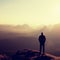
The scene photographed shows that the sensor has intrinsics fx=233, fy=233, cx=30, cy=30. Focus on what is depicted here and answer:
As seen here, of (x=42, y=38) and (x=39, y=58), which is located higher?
(x=42, y=38)

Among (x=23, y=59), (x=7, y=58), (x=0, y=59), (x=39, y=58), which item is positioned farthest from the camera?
(x=7, y=58)

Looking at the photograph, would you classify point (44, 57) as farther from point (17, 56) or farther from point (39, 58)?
point (17, 56)

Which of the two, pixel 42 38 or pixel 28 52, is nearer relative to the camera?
pixel 42 38

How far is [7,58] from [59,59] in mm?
21411

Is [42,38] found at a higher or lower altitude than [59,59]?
higher

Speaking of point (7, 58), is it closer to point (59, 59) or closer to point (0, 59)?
point (0, 59)

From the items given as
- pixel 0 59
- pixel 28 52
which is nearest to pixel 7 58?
pixel 0 59

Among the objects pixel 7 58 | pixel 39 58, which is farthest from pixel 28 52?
pixel 7 58

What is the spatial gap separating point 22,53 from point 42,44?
858 centimetres

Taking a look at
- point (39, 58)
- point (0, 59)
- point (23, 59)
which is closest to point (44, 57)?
point (39, 58)

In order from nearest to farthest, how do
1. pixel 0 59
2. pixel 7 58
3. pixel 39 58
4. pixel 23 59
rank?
pixel 39 58
pixel 23 59
pixel 0 59
pixel 7 58

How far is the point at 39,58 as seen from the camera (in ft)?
217

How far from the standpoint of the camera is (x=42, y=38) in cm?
6681

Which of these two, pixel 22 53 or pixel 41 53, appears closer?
pixel 41 53
